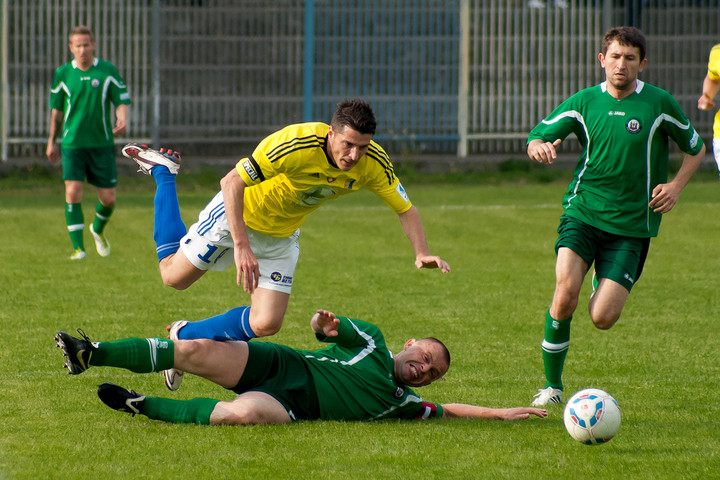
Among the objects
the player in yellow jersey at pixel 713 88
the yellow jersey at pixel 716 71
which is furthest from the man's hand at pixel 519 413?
the yellow jersey at pixel 716 71

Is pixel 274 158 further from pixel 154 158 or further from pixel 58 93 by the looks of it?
pixel 58 93

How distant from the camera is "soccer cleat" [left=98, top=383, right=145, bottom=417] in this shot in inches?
213

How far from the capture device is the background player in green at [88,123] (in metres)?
12.0

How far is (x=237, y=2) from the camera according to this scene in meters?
21.2

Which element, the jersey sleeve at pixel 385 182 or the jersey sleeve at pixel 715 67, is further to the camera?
the jersey sleeve at pixel 715 67

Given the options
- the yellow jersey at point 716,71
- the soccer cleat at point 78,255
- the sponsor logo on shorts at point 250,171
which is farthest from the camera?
the soccer cleat at point 78,255

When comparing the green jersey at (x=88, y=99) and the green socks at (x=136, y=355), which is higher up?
the green jersey at (x=88, y=99)

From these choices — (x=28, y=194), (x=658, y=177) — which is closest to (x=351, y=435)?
(x=658, y=177)

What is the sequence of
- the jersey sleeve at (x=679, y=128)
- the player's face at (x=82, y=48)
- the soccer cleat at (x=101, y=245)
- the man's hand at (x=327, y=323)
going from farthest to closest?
the player's face at (x=82, y=48) < the soccer cleat at (x=101, y=245) < the jersey sleeve at (x=679, y=128) < the man's hand at (x=327, y=323)

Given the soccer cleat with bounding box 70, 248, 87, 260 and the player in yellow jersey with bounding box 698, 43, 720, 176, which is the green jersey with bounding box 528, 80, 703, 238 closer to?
the player in yellow jersey with bounding box 698, 43, 720, 176

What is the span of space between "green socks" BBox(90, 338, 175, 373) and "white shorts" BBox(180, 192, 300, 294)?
56.3 inches

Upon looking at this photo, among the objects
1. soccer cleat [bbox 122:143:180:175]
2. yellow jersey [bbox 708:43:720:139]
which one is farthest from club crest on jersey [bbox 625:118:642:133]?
yellow jersey [bbox 708:43:720:139]

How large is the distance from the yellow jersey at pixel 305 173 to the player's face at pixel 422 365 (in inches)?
36.4

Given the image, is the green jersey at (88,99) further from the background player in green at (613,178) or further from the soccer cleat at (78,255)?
the background player in green at (613,178)
